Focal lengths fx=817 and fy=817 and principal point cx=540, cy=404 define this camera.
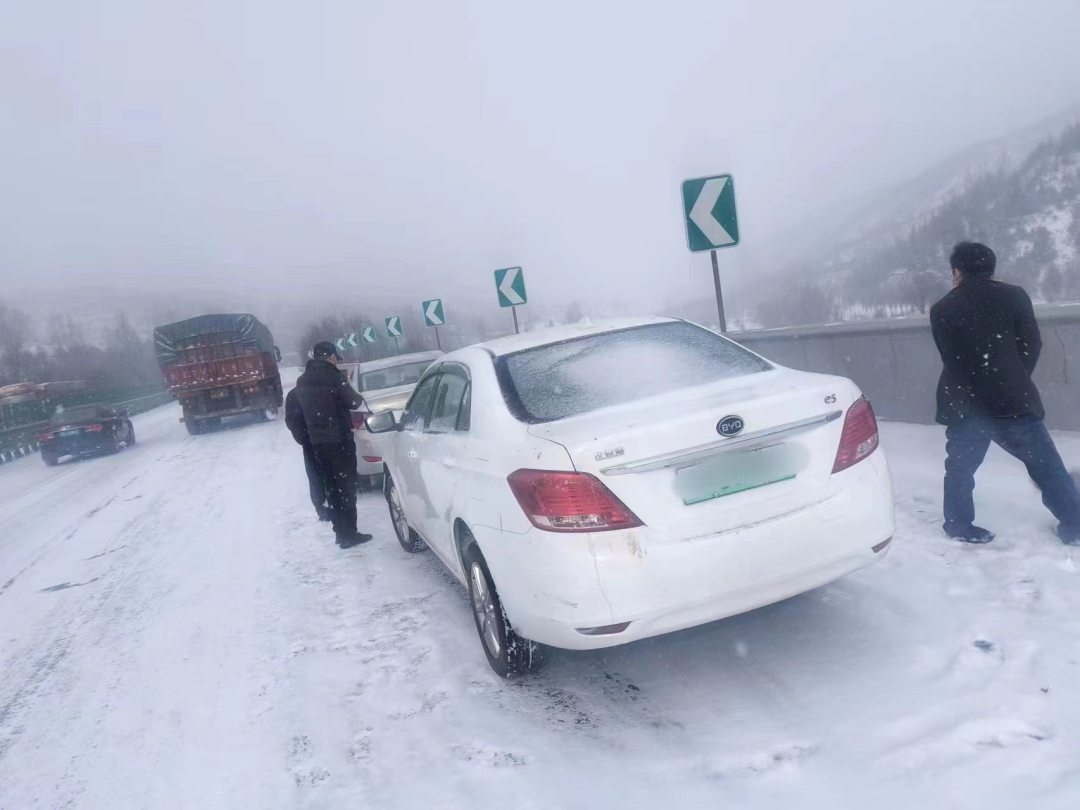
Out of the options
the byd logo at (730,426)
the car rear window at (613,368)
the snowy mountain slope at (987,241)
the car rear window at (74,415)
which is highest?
the car rear window at (613,368)

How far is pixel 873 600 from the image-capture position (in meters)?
4.31

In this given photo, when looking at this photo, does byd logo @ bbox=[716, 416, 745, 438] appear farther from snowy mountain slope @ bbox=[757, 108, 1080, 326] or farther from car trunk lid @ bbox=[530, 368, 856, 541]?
snowy mountain slope @ bbox=[757, 108, 1080, 326]

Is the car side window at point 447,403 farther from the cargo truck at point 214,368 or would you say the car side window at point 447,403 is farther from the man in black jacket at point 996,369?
the cargo truck at point 214,368

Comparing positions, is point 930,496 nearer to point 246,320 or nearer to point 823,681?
point 823,681

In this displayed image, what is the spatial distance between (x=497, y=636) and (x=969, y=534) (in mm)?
2969

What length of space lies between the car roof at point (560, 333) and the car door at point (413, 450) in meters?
0.79

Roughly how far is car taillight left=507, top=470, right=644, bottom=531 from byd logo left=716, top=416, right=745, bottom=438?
1.64ft

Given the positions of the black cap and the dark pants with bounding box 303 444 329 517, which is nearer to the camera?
the black cap

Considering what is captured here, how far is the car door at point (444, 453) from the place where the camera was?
4406 millimetres

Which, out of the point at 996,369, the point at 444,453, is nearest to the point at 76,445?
the point at 444,453

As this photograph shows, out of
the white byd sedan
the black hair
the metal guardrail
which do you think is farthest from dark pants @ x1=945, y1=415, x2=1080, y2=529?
the metal guardrail

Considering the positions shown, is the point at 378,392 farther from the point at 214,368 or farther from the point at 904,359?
the point at 214,368

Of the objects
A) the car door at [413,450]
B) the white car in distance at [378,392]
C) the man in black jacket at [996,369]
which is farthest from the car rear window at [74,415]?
the man in black jacket at [996,369]

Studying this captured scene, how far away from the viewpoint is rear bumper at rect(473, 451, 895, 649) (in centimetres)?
319
